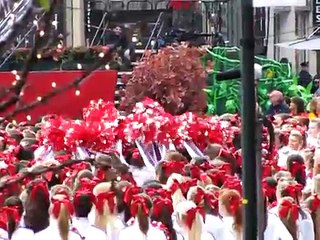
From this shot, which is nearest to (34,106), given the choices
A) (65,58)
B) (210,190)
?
(210,190)

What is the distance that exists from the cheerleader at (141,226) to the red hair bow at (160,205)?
4cm

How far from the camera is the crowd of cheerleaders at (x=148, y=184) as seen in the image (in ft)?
24.4

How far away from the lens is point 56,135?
36.0 ft

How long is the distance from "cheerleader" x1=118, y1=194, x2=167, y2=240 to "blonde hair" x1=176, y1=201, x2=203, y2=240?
22 centimetres

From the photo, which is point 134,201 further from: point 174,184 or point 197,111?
point 197,111

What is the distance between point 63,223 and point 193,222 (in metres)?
0.88

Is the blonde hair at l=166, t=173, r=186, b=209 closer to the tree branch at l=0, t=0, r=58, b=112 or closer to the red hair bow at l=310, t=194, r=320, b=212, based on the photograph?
the red hair bow at l=310, t=194, r=320, b=212

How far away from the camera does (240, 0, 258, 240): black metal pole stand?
16.2 ft

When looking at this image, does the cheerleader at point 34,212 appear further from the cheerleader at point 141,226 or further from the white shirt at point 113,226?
the cheerleader at point 141,226

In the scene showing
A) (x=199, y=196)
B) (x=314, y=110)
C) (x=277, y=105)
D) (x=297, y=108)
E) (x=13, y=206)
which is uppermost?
(x=13, y=206)

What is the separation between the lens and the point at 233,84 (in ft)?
64.5

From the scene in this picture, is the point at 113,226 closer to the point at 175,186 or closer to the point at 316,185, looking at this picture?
the point at 175,186

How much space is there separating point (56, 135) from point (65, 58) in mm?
10730

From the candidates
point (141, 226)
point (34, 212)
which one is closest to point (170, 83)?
point (141, 226)
